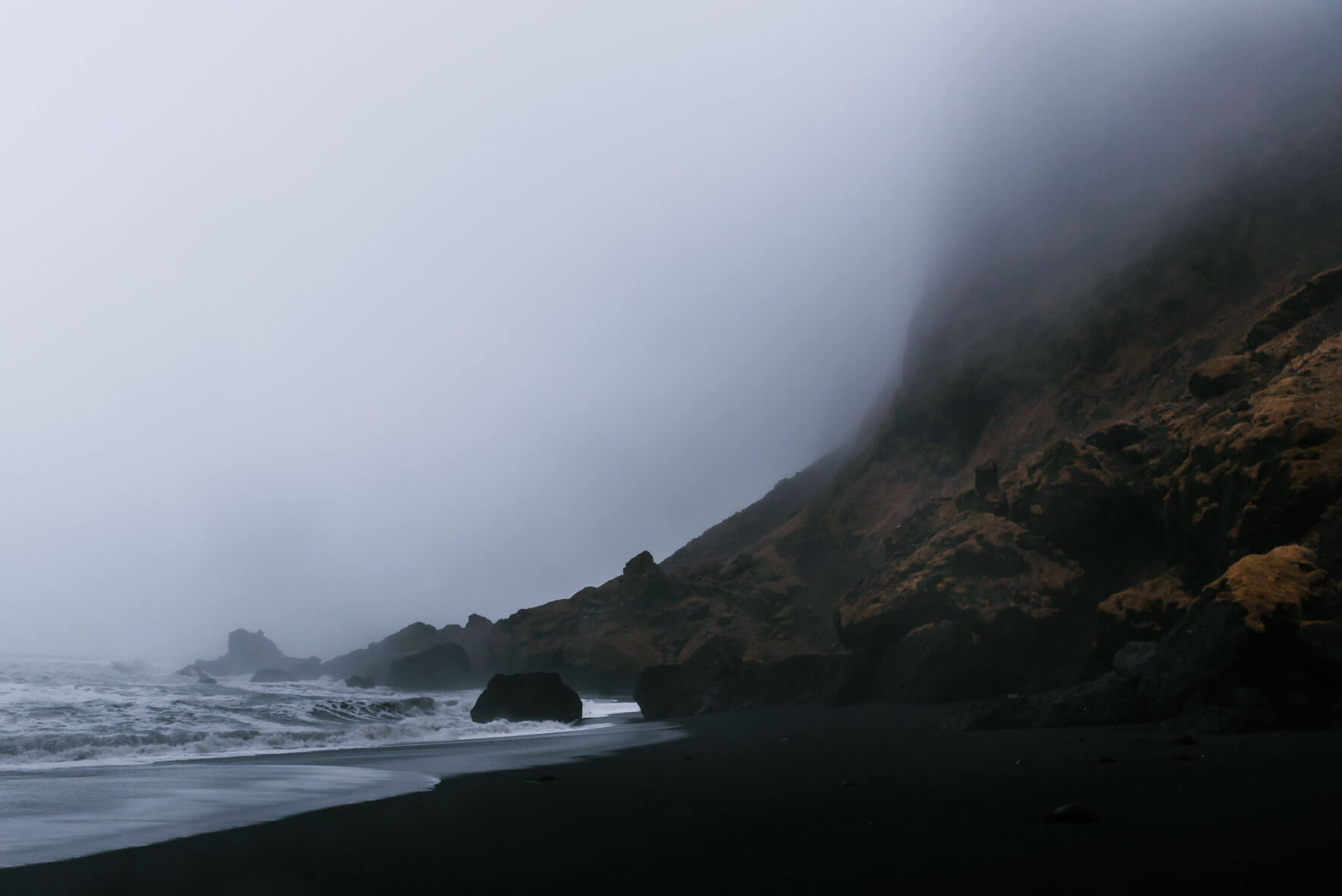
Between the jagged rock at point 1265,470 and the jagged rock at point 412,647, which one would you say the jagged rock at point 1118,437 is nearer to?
the jagged rock at point 1265,470

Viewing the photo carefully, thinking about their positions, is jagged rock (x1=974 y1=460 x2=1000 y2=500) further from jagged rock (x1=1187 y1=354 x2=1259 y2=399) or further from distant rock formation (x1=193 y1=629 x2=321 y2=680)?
distant rock formation (x1=193 y1=629 x2=321 y2=680)

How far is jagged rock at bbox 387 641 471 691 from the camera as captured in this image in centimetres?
6122

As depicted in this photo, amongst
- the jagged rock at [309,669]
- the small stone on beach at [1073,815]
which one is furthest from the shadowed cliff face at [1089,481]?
the jagged rock at [309,669]

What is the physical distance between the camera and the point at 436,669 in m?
61.3

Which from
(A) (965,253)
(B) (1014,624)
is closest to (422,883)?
(B) (1014,624)

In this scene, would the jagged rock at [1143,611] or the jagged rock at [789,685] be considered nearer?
the jagged rock at [1143,611]

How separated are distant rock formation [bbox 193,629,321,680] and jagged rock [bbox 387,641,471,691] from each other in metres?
47.5

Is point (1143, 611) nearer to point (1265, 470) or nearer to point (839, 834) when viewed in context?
point (1265, 470)

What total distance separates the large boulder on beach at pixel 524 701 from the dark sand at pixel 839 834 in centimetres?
1836

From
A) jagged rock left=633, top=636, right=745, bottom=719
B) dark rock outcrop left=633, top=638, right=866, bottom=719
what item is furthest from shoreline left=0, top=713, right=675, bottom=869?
jagged rock left=633, top=636, right=745, bottom=719

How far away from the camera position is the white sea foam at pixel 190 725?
1561 centimetres

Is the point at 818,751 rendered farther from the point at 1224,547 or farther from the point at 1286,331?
the point at 1286,331

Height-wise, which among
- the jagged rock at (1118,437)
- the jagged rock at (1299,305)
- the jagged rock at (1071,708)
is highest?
the jagged rock at (1299,305)

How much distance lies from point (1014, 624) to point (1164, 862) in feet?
56.8
